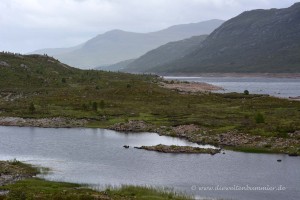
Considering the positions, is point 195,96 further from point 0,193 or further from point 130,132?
point 0,193

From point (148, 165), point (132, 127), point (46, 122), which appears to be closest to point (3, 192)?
point (148, 165)

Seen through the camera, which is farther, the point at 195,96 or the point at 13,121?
the point at 195,96

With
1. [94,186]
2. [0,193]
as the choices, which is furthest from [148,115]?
[0,193]

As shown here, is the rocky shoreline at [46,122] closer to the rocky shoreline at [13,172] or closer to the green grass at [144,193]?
the rocky shoreline at [13,172]

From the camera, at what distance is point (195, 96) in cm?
13088

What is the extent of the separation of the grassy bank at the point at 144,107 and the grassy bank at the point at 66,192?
95.3 feet

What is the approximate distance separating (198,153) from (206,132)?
1346 cm

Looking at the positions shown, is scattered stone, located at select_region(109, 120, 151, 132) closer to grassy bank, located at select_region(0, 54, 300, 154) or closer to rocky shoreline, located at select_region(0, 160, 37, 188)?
grassy bank, located at select_region(0, 54, 300, 154)

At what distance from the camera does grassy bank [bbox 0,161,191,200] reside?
41.2 m

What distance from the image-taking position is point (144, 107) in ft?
362

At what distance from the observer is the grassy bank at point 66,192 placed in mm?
41188

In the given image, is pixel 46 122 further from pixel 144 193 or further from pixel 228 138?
pixel 144 193

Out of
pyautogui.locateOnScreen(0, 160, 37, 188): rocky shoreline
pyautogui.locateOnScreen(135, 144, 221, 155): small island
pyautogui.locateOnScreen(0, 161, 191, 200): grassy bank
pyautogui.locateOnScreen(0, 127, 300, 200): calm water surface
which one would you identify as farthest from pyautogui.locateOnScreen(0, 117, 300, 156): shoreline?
pyautogui.locateOnScreen(0, 160, 37, 188): rocky shoreline

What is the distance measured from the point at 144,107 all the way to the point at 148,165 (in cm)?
5215
